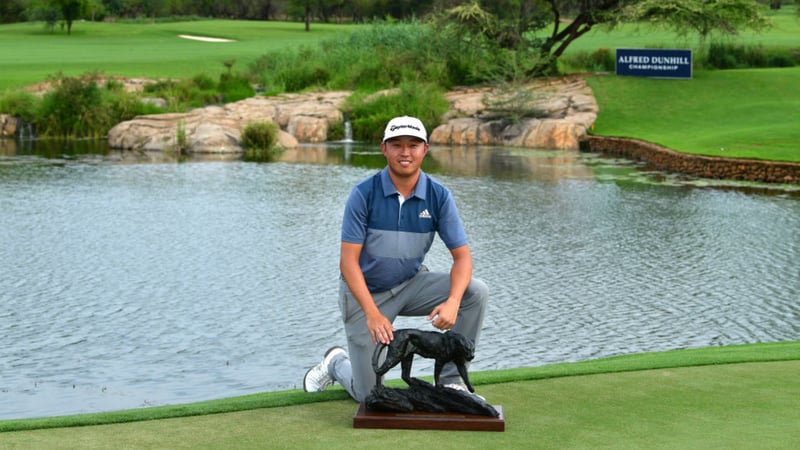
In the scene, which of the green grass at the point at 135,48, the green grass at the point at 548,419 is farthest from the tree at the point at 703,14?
the green grass at the point at 548,419

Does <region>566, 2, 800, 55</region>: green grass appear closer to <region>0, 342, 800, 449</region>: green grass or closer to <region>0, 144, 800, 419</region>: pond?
<region>0, 144, 800, 419</region>: pond

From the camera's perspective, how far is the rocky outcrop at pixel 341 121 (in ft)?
124

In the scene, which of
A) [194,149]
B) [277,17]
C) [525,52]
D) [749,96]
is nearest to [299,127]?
[194,149]

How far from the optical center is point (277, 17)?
401ft

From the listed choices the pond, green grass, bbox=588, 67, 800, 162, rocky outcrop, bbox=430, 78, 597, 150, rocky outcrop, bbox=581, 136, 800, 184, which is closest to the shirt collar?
the pond

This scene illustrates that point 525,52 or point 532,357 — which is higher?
point 525,52

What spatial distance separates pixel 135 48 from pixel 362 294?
6636 centimetres

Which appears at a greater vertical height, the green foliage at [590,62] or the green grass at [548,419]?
the green foliage at [590,62]

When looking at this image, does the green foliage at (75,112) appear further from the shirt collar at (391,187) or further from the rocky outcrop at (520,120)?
the shirt collar at (391,187)

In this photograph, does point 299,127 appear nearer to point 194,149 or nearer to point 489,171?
point 194,149

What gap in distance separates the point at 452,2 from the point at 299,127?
990 centimetres

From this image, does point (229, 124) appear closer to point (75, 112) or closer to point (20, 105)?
point (75, 112)

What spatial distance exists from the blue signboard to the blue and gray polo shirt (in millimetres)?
39714

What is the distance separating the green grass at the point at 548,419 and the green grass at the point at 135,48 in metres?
41.9
